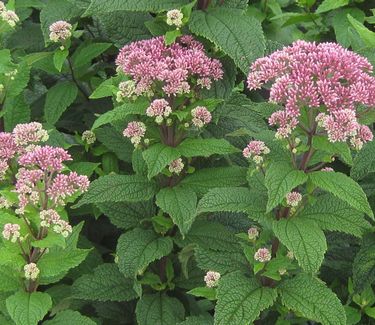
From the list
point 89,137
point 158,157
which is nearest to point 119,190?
point 158,157

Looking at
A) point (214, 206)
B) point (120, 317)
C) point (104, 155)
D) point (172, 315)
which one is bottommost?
point (120, 317)

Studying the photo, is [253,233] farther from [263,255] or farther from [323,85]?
[323,85]

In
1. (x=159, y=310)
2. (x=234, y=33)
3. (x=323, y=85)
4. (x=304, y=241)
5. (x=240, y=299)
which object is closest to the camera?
(x=323, y=85)

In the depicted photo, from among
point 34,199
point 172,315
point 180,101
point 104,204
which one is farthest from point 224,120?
point 34,199

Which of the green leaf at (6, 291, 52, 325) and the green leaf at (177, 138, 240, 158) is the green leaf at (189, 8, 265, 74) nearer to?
the green leaf at (177, 138, 240, 158)

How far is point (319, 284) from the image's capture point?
2.59 metres

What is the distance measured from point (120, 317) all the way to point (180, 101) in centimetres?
111

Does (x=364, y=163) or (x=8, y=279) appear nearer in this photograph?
(x=8, y=279)

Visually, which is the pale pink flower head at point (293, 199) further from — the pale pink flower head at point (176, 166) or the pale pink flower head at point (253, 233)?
the pale pink flower head at point (176, 166)

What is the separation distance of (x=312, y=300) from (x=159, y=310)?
0.75m

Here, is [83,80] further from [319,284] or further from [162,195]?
[319,284]

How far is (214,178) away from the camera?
2922 millimetres

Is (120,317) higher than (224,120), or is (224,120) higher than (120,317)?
(224,120)

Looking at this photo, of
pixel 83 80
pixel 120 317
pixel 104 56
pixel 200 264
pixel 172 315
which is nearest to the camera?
pixel 200 264
